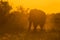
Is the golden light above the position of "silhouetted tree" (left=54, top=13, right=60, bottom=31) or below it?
above

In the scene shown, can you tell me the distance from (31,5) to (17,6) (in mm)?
176

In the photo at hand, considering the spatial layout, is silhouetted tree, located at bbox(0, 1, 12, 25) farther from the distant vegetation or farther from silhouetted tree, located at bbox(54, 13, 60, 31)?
silhouetted tree, located at bbox(54, 13, 60, 31)

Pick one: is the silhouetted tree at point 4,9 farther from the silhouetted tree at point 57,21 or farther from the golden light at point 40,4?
the silhouetted tree at point 57,21

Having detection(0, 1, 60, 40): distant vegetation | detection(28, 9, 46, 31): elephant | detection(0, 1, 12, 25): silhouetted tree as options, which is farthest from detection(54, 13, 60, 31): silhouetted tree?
detection(0, 1, 12, 25): silhouetted tree

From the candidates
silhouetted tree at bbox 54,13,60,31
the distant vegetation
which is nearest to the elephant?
the distant vegetation

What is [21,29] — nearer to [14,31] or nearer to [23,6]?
[14,31]

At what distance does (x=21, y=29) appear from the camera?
2.31 metres

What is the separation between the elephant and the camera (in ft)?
7.60

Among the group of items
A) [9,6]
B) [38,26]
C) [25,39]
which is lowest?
[25,39]

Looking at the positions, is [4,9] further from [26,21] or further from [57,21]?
[57,21]

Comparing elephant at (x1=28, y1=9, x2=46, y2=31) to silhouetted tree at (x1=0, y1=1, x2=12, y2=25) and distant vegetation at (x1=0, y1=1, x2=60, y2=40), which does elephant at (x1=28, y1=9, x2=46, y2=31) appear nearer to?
distant vegetation at (x1=0, y1=1, x2=60, y2=40)

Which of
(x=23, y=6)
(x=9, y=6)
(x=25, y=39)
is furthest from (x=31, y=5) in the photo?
(x=25, y=39)

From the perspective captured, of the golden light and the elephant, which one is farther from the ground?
the golden light

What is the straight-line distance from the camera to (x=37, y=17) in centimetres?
233
